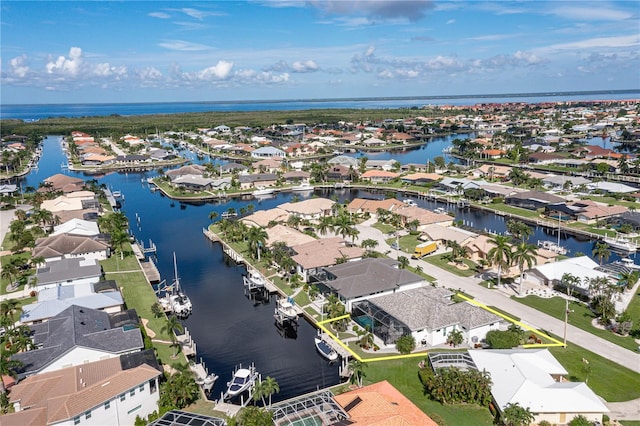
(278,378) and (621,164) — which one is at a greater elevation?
(621,164)

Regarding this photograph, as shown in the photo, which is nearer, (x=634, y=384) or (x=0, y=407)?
(x=0, y=407)

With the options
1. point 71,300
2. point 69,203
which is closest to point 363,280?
point 71,300

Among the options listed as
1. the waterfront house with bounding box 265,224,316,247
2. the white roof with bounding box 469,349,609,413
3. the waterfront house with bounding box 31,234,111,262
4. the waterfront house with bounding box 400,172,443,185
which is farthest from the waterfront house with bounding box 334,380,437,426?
the waterfront house with bounding box 400,172,443,185

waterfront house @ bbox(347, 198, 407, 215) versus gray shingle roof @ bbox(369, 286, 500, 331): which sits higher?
waterfront house @ bbox(347, 198, 407, 215)

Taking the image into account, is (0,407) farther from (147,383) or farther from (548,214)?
(548,214)

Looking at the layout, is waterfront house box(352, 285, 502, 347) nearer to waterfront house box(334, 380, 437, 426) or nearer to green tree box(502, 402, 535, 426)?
waterfront house box(334, 380, 437, 426)

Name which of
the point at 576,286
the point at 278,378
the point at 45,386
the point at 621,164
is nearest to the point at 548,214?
the point at 576,286

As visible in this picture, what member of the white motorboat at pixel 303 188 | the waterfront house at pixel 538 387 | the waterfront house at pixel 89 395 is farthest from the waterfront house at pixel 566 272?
the white motorboat at pixel 303 188

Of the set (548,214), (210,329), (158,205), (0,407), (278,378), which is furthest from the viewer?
(158,205)
